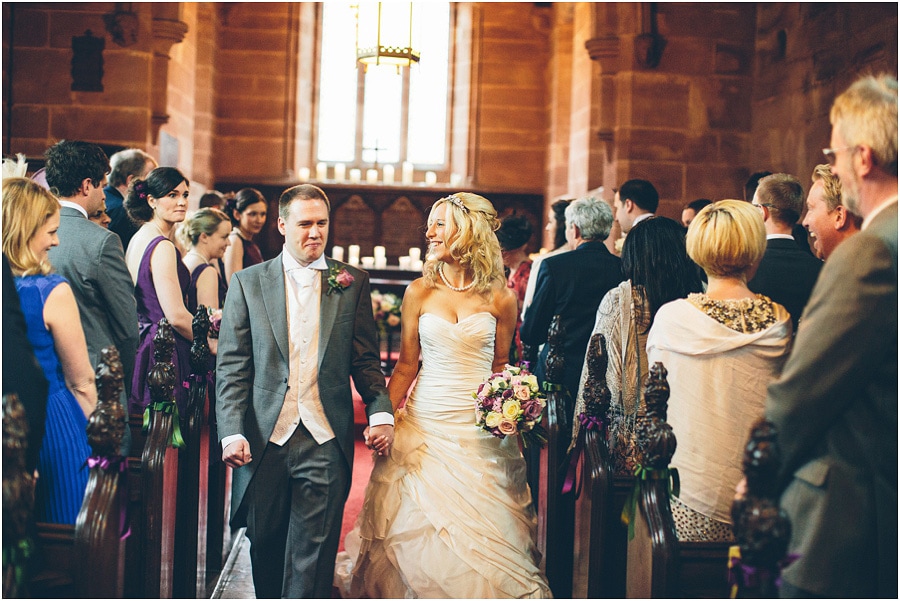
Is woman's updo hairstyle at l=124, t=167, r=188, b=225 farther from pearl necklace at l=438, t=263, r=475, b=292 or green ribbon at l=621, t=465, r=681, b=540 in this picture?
green ribbon at l=621, t=465, r=681, b=540

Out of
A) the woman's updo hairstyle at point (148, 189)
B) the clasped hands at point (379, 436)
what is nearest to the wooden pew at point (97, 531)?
the clasped hands at point (379, 436)

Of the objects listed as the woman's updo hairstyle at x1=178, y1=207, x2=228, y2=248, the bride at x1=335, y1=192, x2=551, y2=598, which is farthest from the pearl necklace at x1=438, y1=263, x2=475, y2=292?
the woman's updo hairstyle at x1=178, y1=207, x2=228, y2=248

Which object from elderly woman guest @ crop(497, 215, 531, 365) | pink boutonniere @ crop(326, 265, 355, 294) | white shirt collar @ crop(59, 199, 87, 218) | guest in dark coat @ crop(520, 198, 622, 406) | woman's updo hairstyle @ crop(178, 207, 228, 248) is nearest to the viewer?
pink boutonniere @ crop(326, 265, 355, 294)

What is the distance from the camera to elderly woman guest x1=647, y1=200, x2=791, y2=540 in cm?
279

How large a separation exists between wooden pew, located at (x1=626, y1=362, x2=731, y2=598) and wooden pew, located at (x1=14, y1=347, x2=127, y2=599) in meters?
1.36

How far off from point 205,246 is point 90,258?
5.02 ft

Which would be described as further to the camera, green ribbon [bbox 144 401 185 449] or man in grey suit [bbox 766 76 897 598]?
green ribbon [bbox 144 401 185 449]

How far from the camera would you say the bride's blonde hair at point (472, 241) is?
12.2 feet

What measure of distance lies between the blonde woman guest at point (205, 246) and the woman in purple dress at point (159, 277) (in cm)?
36

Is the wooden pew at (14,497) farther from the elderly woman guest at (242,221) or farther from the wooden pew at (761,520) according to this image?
the elderly woman guest at (242,221)

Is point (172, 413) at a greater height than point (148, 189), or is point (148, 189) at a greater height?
point (148, 189)

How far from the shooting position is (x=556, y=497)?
12.6ft

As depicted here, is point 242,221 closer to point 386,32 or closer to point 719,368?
point 386,32

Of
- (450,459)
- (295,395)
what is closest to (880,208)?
(295,395)
